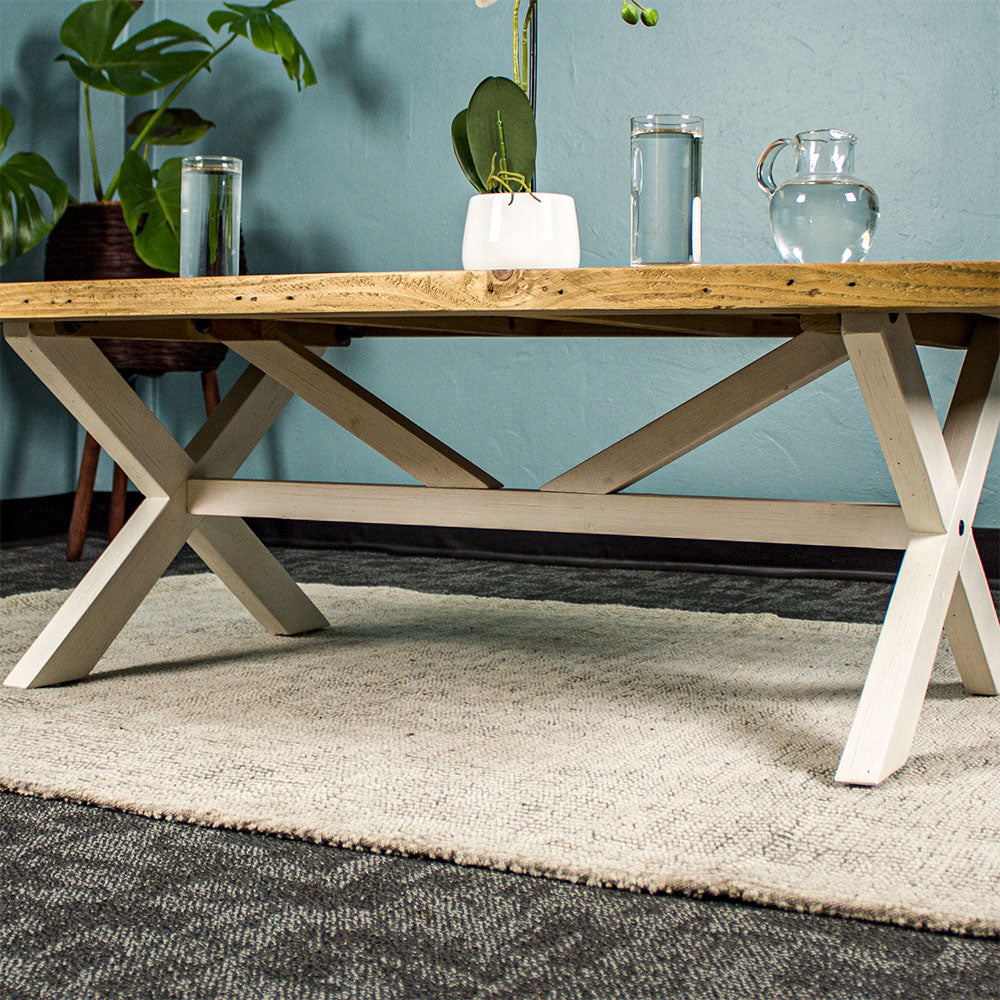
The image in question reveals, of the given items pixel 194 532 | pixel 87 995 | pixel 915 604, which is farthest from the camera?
pixel 194 532

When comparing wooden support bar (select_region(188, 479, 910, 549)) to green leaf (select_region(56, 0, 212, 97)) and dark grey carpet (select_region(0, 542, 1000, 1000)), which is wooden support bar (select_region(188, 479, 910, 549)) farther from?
green leaf (select_region(56, 0, 212, 97))

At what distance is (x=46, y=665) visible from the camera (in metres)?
1.45

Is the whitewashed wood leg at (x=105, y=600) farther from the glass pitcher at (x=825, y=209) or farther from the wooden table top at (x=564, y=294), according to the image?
the glass pitcher at (x=825, y=209)

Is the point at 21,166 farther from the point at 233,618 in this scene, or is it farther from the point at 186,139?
the point at 233,618

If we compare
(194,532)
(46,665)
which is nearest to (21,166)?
(194,532)

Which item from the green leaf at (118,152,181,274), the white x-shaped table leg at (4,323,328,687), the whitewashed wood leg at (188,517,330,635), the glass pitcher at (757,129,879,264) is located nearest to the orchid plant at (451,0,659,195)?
the glass pitcher at (757,129,879,264)

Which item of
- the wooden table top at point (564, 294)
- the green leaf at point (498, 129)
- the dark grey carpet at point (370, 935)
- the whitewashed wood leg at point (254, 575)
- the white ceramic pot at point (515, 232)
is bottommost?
the whitewashed wood leg at point (254, 575)

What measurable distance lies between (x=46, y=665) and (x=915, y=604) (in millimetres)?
973

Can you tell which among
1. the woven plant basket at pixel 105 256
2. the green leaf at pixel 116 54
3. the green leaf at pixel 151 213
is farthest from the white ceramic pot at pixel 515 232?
the green leaf at pixel 116 54

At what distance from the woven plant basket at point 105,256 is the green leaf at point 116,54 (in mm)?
276

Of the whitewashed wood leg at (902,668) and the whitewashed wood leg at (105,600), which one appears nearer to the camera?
the whitewashed wood leg at (902,668)

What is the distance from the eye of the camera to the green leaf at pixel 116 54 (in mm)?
2709

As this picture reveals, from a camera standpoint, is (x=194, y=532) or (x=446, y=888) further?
(x=194, y=532)

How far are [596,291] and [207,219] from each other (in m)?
0.52
